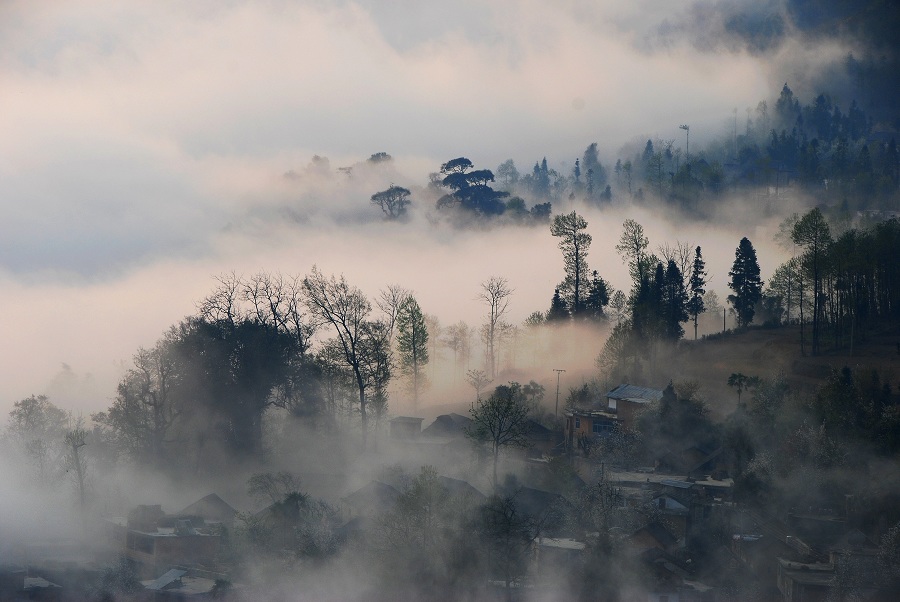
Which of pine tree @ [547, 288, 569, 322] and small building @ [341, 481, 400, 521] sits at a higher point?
pine tree @ [547, 288, 569, 322]

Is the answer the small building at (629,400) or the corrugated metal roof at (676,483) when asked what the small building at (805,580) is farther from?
the small building at (629,400)

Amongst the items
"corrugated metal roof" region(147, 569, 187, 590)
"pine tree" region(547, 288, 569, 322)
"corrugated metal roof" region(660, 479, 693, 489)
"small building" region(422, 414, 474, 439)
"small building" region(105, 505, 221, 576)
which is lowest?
"corrugated metal roof" region(147, 569, 187, 590)

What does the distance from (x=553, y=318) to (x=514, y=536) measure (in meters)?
34.6

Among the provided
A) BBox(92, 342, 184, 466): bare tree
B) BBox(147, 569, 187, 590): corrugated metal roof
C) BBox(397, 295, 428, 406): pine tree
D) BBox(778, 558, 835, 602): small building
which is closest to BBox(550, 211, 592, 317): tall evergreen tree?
BBox(397, 295, 428, 406): pine tree

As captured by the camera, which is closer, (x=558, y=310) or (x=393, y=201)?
(x=558, y=310)

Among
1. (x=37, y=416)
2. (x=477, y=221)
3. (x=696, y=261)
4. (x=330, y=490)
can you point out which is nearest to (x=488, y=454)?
(x=330, y=490)

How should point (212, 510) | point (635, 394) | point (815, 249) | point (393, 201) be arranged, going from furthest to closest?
point (393, 201) < point (815, 249) < point (635, 394) < point (212, 510)

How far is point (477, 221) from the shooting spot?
137 m

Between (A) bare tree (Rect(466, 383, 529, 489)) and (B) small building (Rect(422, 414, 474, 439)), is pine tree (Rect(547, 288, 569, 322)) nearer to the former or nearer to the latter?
(B) small building (Rect(422, 414, 474, 439))

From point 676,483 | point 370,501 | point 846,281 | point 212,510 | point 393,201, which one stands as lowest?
point 212,510

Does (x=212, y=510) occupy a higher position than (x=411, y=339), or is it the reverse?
(x=411, y=339)

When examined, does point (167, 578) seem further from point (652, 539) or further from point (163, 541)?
point (652, 539)

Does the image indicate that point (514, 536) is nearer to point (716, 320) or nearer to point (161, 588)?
point (161, 588)

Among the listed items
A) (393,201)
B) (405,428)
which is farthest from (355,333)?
(393,201)
